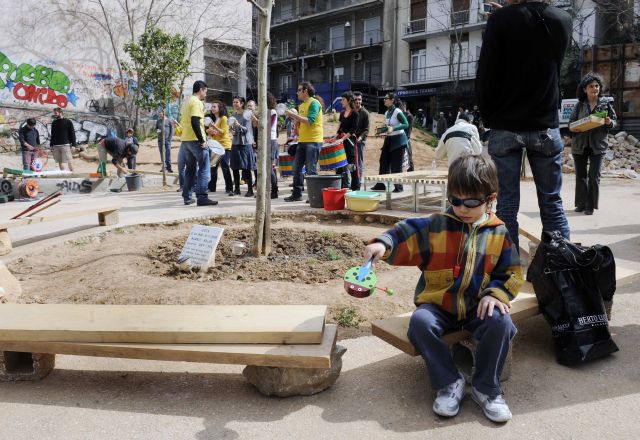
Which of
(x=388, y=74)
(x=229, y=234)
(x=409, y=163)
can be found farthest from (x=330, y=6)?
(x=229, y=234)

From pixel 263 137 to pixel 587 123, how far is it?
4.38 metres

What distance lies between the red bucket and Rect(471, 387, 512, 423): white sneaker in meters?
5.08

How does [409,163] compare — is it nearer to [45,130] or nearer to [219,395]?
[219,395]

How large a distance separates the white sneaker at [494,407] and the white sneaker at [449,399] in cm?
8

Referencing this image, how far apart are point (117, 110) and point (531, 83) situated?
25.4 metres

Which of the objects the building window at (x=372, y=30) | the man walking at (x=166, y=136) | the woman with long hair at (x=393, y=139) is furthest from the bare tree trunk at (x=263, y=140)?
the building window at (x=372, y=30)

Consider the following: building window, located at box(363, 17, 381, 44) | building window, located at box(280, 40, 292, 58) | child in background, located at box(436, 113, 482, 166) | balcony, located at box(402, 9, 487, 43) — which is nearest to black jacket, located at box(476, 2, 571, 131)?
child in background, located at box(436, 113, 482, 166)

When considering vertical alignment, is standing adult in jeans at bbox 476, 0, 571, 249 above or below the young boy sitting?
above

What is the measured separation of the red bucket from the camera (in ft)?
23.8

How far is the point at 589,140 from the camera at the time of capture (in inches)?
276

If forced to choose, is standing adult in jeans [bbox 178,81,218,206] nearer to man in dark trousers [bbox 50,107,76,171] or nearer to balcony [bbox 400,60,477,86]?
man in dark trousers [bbox 50,107,76,171]

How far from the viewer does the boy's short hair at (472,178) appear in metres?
2.31

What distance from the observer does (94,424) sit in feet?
7.39

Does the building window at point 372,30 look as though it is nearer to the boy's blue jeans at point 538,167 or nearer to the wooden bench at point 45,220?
the wooden bench at point 45,220
